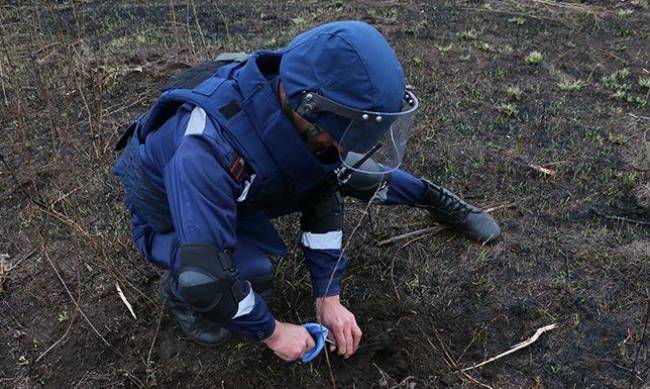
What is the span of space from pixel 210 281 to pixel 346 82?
0.74 m

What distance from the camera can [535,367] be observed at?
2465 millimetres

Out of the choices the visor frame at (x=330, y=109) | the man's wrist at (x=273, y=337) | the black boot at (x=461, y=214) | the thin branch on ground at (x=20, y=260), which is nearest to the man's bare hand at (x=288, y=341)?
the man's wrist at (x=273, y=337)

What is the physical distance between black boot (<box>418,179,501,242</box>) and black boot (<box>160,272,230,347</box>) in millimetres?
1221

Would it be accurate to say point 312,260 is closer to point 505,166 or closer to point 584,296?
point 584,296

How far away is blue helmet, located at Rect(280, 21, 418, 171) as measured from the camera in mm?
1777

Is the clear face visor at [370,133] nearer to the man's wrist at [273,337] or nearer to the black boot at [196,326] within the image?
the man's wrist at [273,337]

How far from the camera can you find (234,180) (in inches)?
77.0

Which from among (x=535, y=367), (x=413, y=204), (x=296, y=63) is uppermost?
(x=296, y=63)

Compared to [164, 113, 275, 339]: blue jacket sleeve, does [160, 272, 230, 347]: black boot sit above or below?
Result: below

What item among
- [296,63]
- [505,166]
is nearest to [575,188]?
[505,166]

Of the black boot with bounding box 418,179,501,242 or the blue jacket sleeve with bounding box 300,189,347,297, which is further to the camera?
the black boot with bounding box 418,179,501,242

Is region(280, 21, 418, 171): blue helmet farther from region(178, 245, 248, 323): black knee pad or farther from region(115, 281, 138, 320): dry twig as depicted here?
region(115, 281, 138, 320): dry twig

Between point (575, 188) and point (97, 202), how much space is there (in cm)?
277

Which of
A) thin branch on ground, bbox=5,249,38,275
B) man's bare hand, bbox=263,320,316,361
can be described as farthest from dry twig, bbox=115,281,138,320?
man's bare hand, bbox=263,320,316,361
